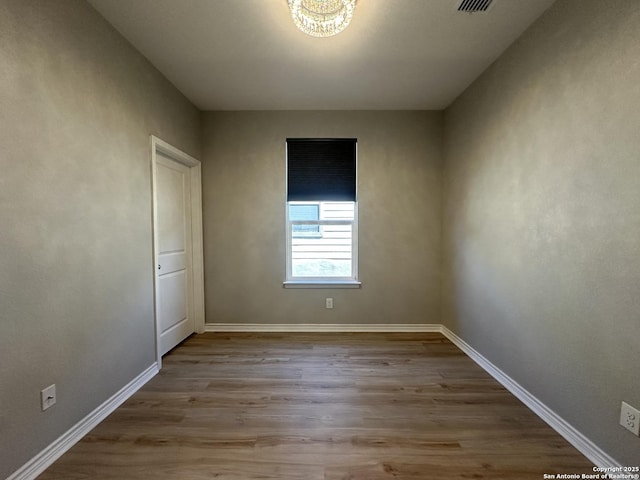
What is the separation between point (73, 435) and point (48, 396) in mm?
330

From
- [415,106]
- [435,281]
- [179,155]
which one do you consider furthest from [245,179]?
[435,281]

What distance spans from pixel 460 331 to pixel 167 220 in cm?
322

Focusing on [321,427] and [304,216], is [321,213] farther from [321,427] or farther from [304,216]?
[321,427]

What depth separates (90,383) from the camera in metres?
1.67

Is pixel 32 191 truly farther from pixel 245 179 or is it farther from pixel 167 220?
pixel 245 179

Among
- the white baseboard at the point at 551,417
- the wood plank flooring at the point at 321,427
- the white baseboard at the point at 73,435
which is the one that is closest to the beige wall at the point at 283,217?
the wood plank flooring at the point at 321,427

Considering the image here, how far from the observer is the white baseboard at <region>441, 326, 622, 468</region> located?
1396 mm

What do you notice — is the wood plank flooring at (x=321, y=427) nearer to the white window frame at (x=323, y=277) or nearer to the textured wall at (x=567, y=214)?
the textured wall at (x=567, y=214)

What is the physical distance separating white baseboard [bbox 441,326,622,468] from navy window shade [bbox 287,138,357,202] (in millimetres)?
2114

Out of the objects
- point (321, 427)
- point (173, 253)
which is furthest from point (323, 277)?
point (321, 427)

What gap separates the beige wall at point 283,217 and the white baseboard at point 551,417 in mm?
967

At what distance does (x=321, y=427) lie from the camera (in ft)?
5.49

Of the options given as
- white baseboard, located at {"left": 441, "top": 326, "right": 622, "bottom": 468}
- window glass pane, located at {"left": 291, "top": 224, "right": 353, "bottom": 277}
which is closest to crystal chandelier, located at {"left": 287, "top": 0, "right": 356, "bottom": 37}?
window glass pane, located at {"left": 291, "top": 224, "right": 353, "bottom": 277}

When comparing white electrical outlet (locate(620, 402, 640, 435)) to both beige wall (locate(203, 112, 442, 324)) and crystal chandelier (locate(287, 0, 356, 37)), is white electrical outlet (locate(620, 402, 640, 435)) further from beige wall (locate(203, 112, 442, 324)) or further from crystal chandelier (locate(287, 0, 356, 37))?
crystal chandelier (locate(287, 0, 356, 37))
